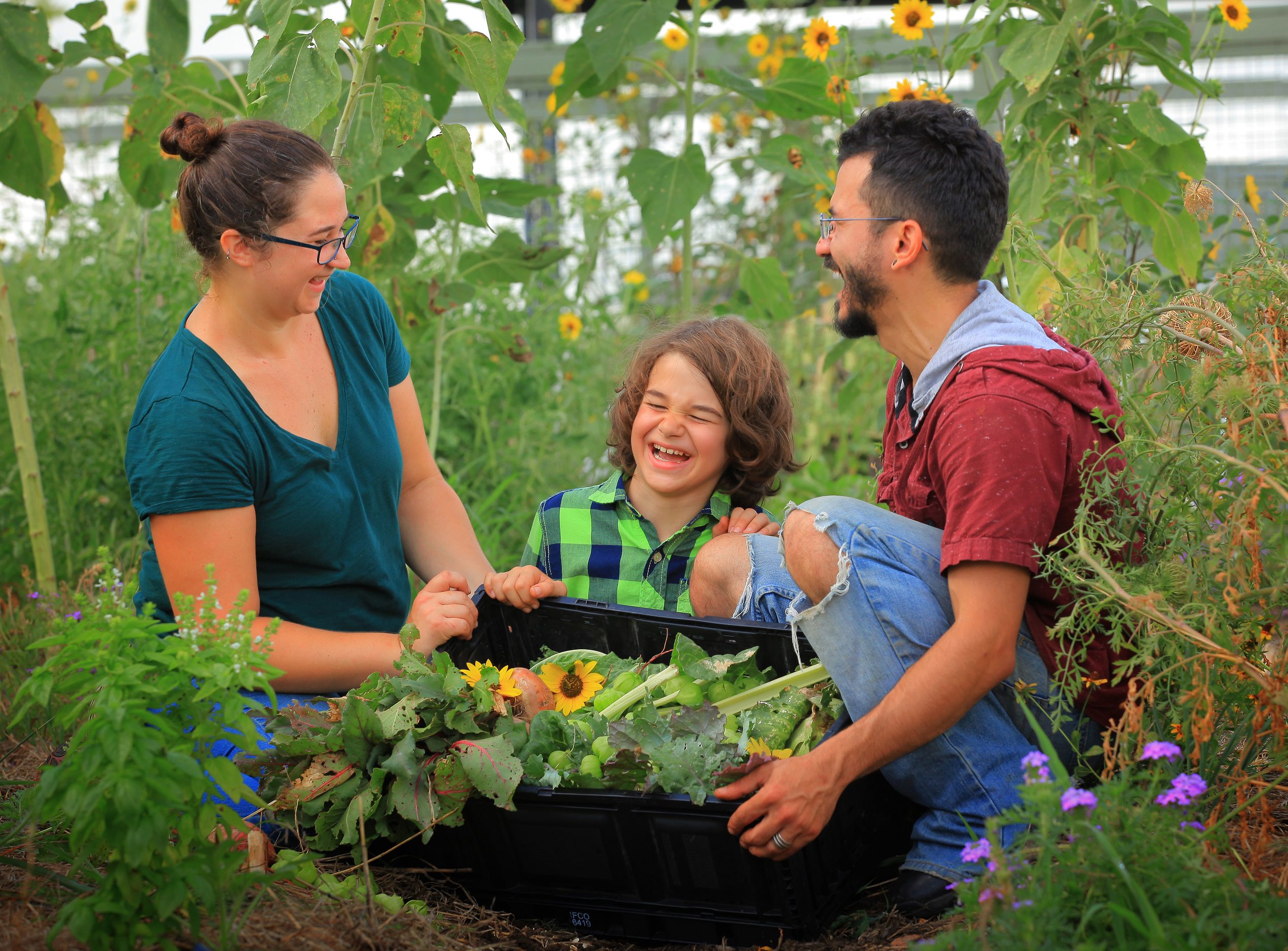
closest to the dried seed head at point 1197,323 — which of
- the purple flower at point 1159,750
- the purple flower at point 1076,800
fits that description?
the purple flower at point 1159,750

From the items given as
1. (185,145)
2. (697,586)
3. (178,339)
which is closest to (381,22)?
(185,145)

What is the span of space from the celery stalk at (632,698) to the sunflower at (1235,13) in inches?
85.1

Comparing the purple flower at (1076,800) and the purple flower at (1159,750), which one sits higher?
the purple flower at (1159,750)

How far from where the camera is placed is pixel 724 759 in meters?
1.77

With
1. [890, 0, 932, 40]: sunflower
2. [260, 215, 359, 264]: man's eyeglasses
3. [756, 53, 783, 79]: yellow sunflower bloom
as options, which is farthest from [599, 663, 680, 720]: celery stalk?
[756, 53, 783, 79]: yellow sunflower bloom

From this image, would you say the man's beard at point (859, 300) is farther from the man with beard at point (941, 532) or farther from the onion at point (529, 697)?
the onion at point (529, 697)

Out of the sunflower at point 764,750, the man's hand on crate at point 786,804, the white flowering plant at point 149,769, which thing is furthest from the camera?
the sunflower at point 764,750

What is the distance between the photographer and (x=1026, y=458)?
1.63m

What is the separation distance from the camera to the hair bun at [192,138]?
2062mm

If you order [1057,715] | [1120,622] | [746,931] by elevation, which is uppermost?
[1120,622]

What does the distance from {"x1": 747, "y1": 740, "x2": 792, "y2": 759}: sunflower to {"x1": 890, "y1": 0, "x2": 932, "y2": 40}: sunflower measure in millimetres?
1968

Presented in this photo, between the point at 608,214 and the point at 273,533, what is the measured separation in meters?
1.65

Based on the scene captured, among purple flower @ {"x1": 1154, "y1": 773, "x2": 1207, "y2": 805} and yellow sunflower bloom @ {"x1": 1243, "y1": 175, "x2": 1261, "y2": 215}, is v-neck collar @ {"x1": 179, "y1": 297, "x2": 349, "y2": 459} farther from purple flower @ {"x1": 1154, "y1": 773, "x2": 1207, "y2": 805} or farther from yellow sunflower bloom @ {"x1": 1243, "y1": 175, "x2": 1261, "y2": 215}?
yellow sunflower bloom @ {"x1": 1243, "y1": 175, "x2": 1261, "y2": 215}

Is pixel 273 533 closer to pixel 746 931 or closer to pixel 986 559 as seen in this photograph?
pixel 746 931
